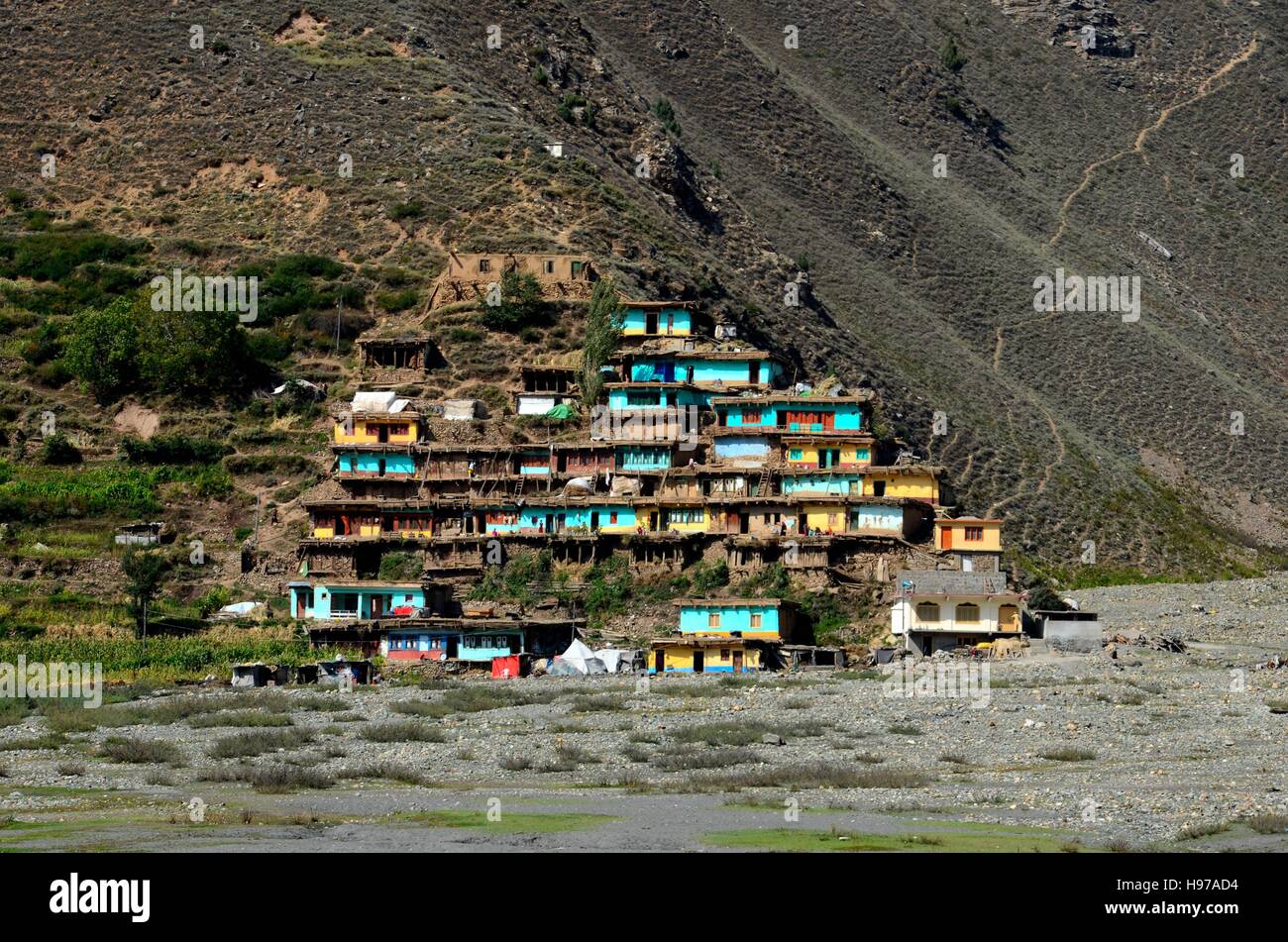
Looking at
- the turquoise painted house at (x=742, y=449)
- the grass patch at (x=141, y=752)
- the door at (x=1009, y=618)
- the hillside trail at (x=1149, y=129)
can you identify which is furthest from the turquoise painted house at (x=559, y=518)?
the hillside trail at (x=1149, y=129)

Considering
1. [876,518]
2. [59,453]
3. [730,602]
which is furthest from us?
[59,453]

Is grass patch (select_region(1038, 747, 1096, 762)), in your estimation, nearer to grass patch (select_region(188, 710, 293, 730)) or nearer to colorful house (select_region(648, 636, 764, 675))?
grass patch (select_region(188, 710, 293, 730))

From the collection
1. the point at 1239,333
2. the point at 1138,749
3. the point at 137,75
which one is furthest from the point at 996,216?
the point at 1138,749

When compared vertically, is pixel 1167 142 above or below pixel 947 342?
above

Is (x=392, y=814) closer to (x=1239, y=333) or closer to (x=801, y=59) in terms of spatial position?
(x=1239, y=333)

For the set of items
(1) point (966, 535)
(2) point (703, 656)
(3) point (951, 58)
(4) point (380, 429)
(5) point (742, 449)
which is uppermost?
(3) point (951, 58)

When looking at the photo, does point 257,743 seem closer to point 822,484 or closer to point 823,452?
point 822,484

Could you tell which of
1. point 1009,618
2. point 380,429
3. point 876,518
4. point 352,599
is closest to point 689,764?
point 1009,618
